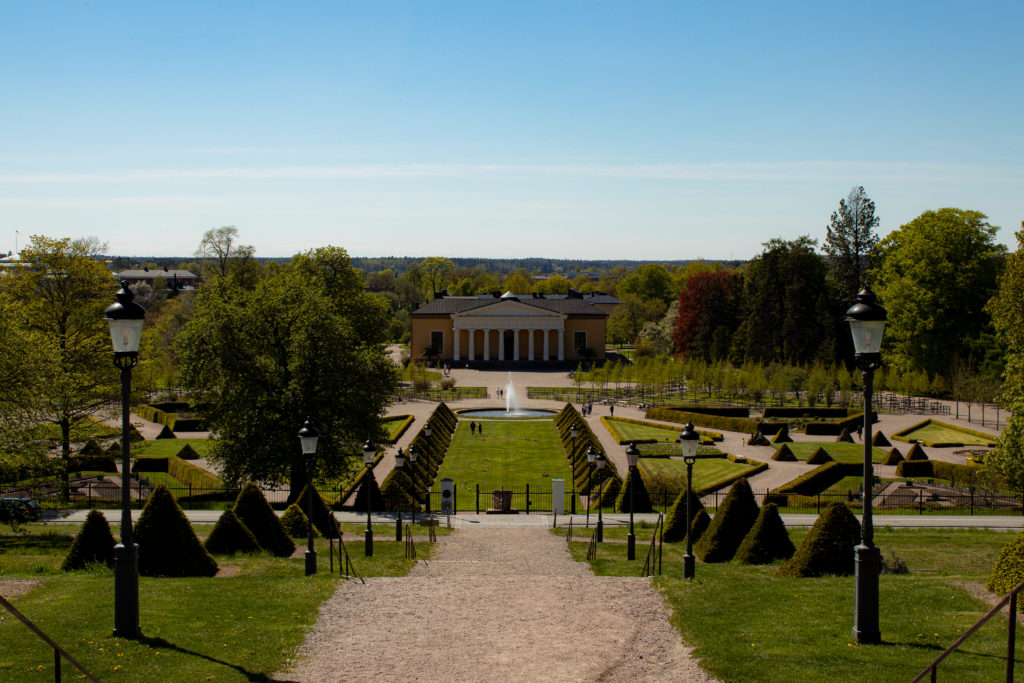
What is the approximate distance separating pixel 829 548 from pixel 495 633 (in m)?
8.23

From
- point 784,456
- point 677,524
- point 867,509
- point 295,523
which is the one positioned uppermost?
point 867,509

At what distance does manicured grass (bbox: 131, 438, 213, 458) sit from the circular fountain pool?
67.7 ft

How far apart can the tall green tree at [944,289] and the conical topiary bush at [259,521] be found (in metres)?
60.9

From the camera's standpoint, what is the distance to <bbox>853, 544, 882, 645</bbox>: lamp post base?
11633 mm

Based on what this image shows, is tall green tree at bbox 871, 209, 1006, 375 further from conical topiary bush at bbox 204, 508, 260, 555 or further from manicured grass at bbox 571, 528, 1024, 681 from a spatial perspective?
conical topiary bush at bbox 204, 508, 260, 555

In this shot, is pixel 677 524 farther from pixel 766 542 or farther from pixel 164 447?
pixel 164 447

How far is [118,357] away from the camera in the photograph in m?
12.2

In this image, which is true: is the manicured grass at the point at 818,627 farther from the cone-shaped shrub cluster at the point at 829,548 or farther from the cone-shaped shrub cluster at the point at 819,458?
the cone-shaped shrub cluster at the point at 819,458

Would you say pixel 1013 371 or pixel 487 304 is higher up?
pixel 487 304

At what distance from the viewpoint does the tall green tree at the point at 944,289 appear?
67.2 metres

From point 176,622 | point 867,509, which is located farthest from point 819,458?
point 176,622

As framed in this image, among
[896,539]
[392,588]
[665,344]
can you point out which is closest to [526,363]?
[665,344]

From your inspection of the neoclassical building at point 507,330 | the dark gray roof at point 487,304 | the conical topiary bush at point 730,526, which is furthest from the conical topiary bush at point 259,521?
the dark gray roof at point 487,304

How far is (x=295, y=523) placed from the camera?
74.8 ft
